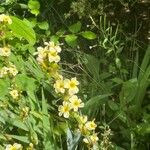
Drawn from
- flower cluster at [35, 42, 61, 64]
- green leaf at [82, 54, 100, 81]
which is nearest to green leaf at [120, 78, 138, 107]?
green leaf at [82, 54, 100, 81]

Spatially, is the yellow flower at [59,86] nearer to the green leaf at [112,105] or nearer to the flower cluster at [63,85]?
the flower cluster at [63,85]

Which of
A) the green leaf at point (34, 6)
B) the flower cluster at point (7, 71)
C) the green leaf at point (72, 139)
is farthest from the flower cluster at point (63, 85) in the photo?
the green leaf at point (34, 6)

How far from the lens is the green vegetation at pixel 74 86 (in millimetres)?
1669

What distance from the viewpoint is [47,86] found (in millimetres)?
2205

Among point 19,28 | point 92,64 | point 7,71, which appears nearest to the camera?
point 7,71

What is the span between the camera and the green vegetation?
167 centimetres

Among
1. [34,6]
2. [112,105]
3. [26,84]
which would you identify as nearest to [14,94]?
[26,84]

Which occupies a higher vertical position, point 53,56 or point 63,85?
point 53,56

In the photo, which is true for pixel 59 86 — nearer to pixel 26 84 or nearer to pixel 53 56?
pixel 53 56

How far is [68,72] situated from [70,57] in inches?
10.4

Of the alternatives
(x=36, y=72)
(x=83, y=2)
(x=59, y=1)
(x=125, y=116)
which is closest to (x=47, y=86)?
(x=36, y=72)

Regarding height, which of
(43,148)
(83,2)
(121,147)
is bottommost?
(121,147)

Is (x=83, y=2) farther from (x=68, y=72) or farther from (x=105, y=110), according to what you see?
(x=105, y=110)

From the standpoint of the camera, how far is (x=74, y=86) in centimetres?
148
